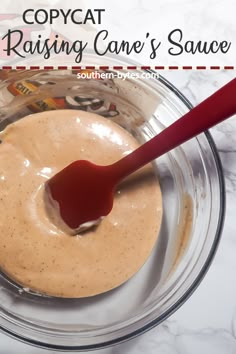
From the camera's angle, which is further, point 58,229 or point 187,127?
point 58,229

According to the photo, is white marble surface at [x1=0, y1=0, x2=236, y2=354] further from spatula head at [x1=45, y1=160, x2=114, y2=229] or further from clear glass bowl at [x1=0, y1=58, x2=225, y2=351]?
spatula head at [x1=45, y1=160, x2=114, y2=229]

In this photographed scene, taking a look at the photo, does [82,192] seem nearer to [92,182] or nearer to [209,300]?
[92,182]

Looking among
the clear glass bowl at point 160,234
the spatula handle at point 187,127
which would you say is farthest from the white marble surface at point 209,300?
→ the spatula handle at point 187,127

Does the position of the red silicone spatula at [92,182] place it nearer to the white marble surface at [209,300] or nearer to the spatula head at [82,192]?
the spatula head at [82,192]

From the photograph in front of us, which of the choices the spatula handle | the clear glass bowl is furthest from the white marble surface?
the spatula handle

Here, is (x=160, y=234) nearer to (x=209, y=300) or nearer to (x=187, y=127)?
(x=209, y=300)

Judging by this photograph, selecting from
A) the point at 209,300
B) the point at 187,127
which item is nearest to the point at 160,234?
the point at 209,300
